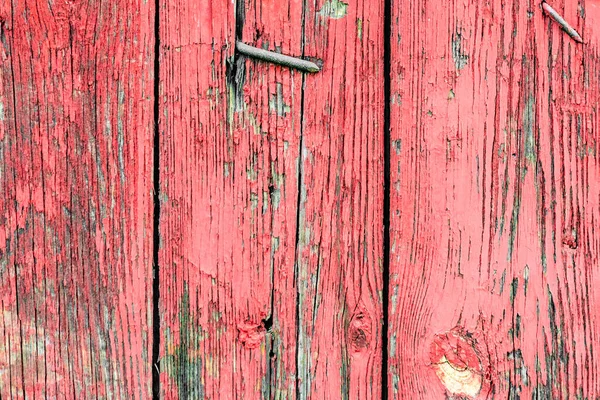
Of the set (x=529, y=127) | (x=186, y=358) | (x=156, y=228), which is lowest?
(x=186, y=358)

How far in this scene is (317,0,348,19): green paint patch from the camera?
1.02 metres

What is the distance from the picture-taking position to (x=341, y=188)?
3.36ft

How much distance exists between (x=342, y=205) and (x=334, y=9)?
0.33m

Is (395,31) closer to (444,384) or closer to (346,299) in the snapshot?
(346,299)

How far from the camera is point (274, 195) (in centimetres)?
103

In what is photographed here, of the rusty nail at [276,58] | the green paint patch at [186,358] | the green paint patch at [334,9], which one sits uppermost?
the green paint patch at [334,9]

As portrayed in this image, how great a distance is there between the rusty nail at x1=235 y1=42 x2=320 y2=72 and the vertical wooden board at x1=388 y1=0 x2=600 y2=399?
139 millimetres

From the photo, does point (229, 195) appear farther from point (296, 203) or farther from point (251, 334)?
point (251, 334)

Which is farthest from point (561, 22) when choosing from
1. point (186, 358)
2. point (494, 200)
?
point (186, 358)

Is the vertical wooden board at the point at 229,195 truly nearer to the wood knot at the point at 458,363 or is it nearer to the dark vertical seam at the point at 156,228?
the dark vertical seam at the point at 156,228

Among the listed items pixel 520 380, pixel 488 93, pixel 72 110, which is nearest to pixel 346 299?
pixel 520 380

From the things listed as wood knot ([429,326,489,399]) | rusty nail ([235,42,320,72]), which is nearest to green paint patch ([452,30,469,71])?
rusty nail ([235,42,320,72])

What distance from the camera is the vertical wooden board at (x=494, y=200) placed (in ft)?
3.25

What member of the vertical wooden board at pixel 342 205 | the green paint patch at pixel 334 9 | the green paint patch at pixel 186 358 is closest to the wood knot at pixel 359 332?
the vertical wooden board at pixel 342 205
